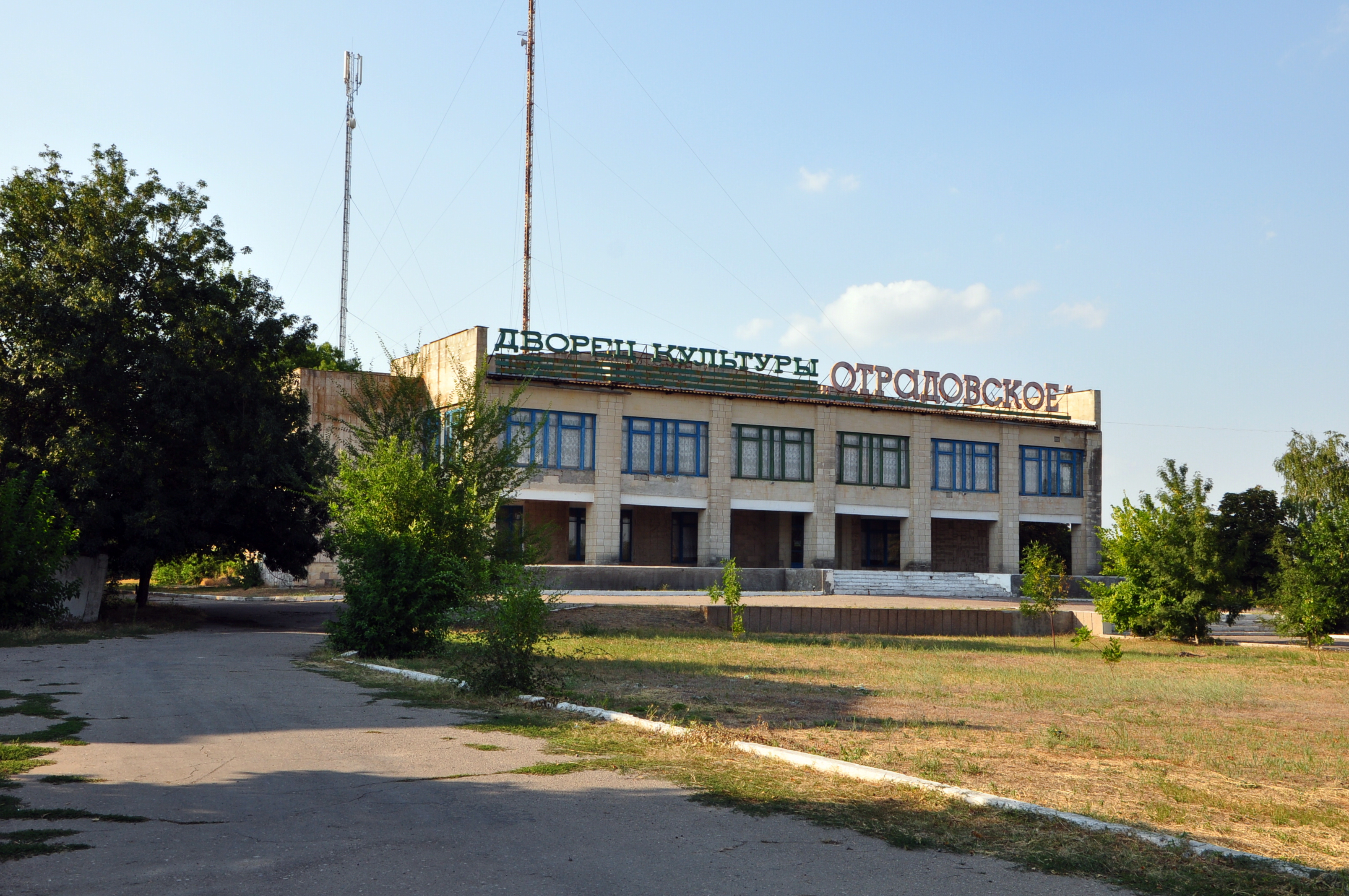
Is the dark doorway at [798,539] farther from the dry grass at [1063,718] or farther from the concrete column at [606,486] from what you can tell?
the dry grass at [1063,718]

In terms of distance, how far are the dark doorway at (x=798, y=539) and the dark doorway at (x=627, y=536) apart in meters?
7.51

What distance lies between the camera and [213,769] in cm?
753

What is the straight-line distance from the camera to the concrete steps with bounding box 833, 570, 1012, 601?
1622 inches

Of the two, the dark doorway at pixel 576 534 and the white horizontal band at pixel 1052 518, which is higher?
the white horizontal band at pixel 1052 518

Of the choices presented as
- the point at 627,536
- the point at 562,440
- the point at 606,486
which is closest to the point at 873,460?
A: the point at 627,536

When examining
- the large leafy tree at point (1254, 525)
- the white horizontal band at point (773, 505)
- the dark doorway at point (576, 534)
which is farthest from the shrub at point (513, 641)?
the white horizontal band at point (773, 505)

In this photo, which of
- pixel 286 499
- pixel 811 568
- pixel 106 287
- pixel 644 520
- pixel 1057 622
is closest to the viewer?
pixel 106 287

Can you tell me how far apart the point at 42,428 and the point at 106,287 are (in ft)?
12.2

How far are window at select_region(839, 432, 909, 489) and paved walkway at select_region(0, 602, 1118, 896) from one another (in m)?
37.5

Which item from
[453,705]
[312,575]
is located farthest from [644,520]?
[453,705]

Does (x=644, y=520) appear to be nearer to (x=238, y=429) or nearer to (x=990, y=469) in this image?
(x=990, y=469)

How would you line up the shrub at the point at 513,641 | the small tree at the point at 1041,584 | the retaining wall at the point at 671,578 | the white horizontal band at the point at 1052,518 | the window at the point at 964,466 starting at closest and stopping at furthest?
1. the shrub at the point at 513,641
2. the small tree at the point at 1041,584
3. the retaining wall at the point at 671,578
4. the window at the point at 964,466
5. the white horizontal band at the point at 1052,518

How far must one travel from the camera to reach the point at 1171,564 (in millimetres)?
26125

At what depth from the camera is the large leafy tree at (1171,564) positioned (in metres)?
25.9
